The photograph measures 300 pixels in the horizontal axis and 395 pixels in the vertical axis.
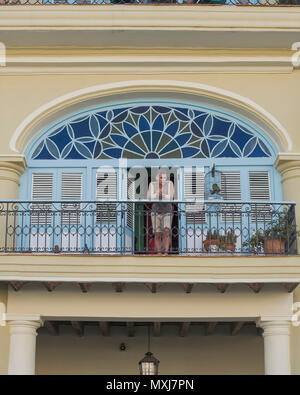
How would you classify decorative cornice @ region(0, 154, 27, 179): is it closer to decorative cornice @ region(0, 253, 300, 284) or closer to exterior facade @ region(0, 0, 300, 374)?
exterior facade @ region(0, 0, 300, 374)

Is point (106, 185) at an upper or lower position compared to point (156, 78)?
lower

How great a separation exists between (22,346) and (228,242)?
3402mm

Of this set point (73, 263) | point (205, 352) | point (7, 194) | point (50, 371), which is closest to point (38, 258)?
point (73, 263)

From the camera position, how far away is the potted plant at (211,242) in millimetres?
13188

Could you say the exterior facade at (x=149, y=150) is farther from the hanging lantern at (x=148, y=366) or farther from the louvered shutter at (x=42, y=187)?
the hanging lantern at (x=148, y=366)

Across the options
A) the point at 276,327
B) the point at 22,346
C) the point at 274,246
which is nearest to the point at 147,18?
the point at 274,246

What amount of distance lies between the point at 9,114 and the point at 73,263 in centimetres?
306

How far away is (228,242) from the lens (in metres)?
13.3

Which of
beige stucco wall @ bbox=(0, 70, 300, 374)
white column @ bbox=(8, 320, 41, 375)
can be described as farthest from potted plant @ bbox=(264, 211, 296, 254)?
white column @ bbox=(8, 320, 41, 375)

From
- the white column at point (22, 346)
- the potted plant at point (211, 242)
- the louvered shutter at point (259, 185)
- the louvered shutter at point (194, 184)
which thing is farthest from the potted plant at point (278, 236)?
the white column at point (22, 346)

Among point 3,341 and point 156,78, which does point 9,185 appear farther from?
point 156,78

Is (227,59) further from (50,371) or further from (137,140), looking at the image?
(50,371)

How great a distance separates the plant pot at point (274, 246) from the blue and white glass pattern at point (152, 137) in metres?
1.89

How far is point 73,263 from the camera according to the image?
1270 cm
